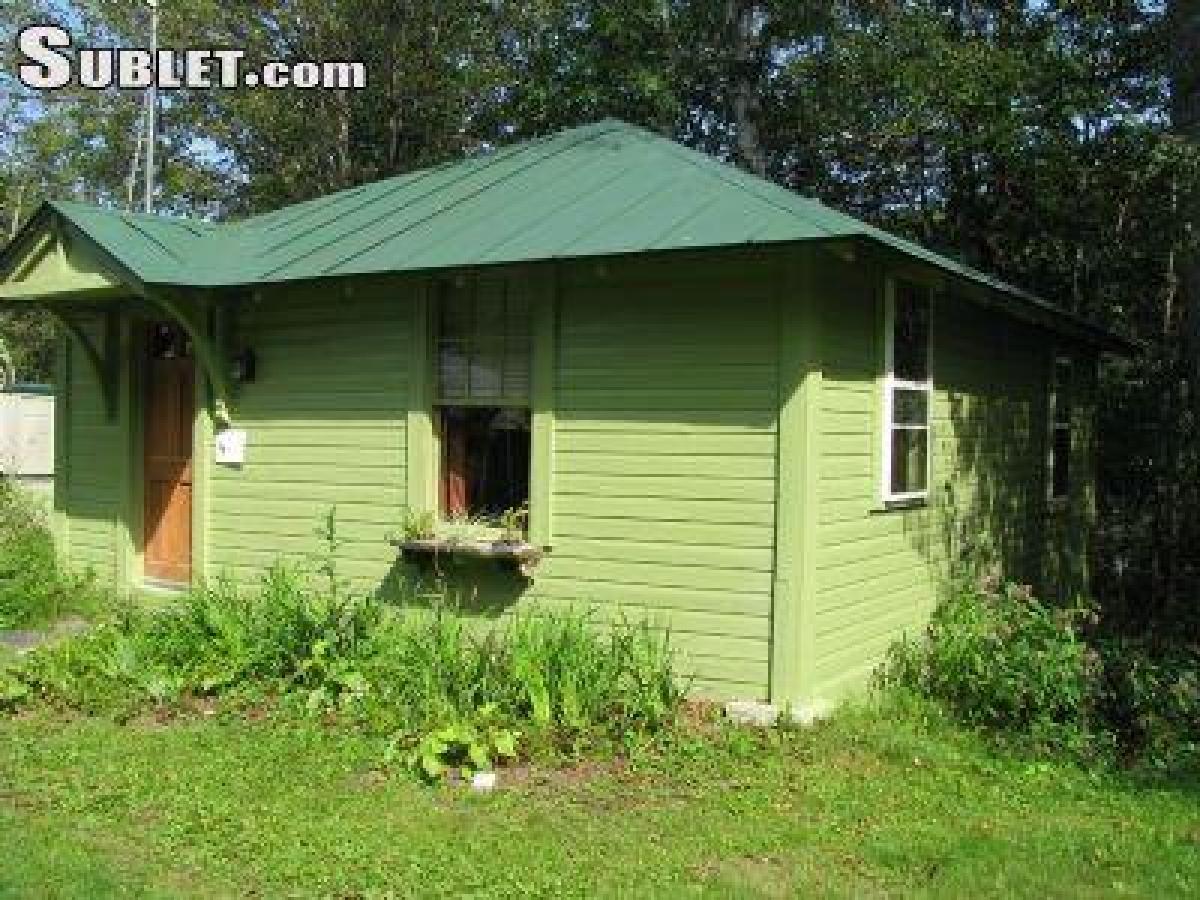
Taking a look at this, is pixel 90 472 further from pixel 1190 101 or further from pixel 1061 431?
pixel 1190 101

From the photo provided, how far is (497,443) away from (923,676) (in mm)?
3228

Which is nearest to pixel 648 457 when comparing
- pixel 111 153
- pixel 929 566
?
pixel 929 566

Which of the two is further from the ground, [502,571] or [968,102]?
[968,102]

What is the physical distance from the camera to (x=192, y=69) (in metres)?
18.6

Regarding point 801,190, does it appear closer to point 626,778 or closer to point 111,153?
point 626,778

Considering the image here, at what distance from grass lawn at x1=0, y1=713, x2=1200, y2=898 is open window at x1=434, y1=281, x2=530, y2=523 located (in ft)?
7.34

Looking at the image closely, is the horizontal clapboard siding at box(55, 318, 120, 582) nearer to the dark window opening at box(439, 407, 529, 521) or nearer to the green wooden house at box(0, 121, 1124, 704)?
the green wooden house at box(0, 121, 1124, 704)

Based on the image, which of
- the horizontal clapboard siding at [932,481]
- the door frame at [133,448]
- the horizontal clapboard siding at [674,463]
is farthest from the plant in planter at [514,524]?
the door frame at [133,448]

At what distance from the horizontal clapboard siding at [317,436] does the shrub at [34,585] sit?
63.6 inches

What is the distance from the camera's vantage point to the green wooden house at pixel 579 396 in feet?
22.2

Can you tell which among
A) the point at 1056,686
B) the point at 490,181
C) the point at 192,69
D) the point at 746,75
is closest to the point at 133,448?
the point at 490,181

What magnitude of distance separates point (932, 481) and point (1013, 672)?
2010 mm

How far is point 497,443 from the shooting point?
8.05 metres

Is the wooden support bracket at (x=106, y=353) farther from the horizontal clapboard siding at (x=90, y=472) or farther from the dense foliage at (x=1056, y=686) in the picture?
the dense foliage at (x=1056, y=686)
